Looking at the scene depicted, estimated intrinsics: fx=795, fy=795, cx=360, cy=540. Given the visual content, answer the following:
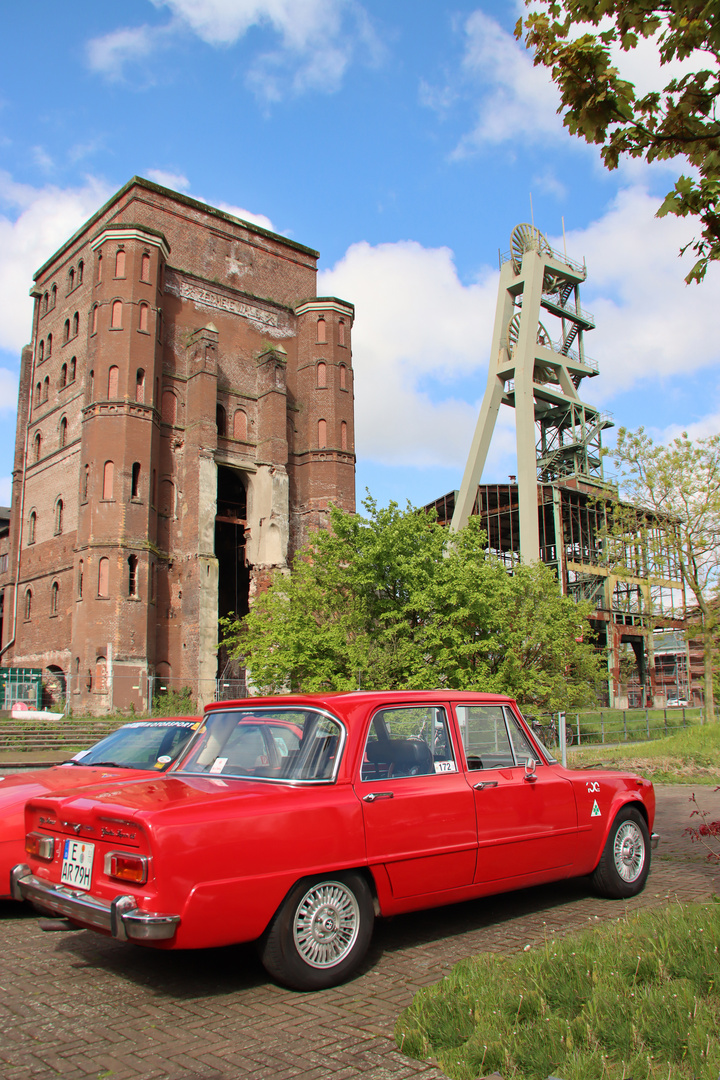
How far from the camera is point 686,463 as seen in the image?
25688 millimetres

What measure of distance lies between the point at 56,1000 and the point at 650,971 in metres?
3.03

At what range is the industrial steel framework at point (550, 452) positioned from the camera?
4397cm

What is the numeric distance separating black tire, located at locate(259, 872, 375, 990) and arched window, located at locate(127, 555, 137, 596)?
32.3 meters

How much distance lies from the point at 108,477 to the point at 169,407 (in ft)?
18.9

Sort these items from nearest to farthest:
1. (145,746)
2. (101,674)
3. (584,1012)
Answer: (584,1012) → (145,746) → (101,674)

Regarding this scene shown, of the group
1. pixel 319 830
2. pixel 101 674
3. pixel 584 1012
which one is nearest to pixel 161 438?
pixel 101 674

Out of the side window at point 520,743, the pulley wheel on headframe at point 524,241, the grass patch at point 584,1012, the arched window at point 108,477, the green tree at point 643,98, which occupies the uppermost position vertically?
the pulley wheel on headframe at point 524,241

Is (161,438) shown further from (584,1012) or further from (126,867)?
(584,1012)

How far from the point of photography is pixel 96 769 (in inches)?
280

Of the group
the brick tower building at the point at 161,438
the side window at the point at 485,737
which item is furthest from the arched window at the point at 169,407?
the side window at the point at 485,737

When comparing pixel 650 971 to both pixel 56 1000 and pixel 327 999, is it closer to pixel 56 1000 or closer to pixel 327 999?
pixel 327 999

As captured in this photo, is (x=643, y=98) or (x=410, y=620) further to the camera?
(x=410, y=620)

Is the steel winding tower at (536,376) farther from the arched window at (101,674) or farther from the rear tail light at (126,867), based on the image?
the rear tail light at (126,867)

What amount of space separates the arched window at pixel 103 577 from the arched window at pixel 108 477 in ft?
10.0
